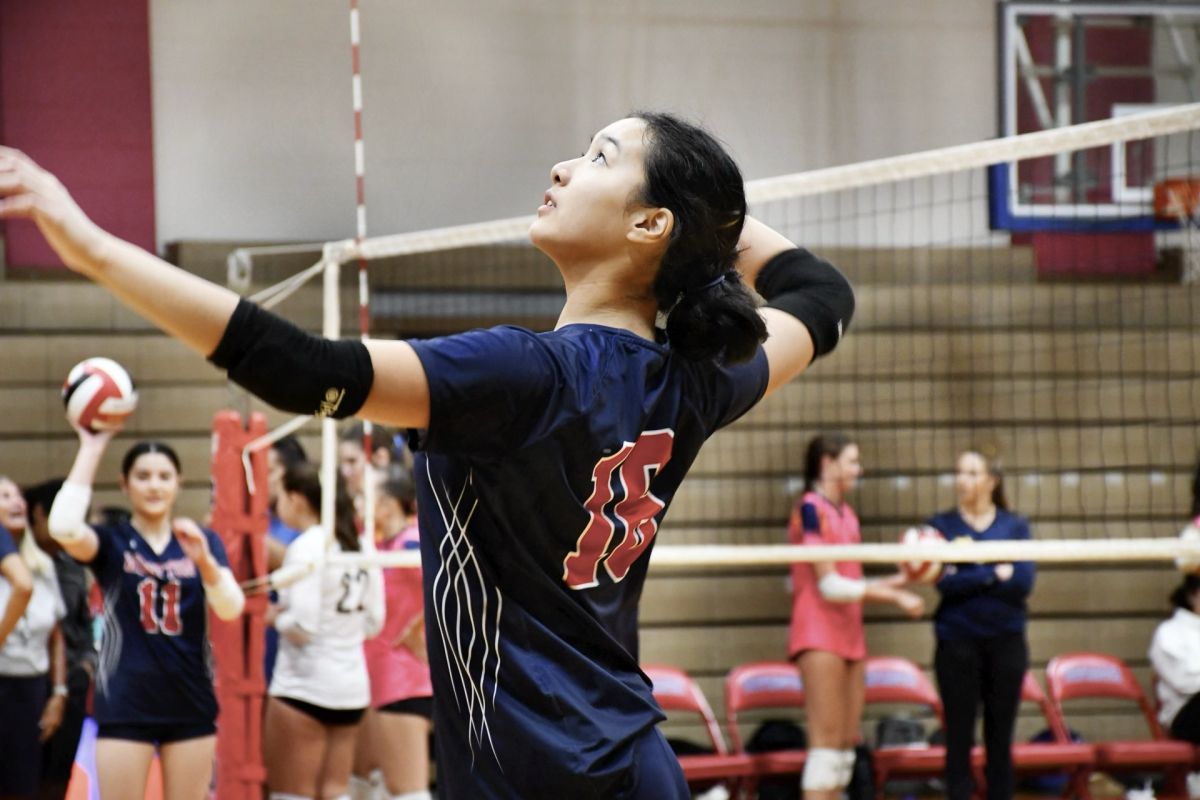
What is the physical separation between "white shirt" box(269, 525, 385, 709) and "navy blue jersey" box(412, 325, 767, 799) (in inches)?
139

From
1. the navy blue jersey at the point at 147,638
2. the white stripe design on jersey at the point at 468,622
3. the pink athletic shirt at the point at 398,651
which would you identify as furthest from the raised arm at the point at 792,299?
the pink athletic shirt at the point at 398,651

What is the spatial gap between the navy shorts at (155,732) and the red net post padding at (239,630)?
28cm

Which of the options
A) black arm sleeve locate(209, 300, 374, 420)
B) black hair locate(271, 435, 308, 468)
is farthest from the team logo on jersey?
black hair locate(271, 435, 308, 468)

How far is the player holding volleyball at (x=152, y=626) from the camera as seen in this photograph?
436 cm

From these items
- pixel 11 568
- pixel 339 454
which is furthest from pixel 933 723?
pixel 11 568

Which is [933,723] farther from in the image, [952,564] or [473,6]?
[473,6]

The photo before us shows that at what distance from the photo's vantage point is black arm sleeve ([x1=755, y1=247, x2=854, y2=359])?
6.56 ft

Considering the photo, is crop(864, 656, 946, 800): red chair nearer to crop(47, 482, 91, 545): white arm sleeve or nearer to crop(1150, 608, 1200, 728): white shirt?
crop(1150, 608, 1200, 728): white shirt

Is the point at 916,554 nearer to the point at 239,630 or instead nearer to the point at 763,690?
the point at 763,690

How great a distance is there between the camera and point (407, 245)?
529cm

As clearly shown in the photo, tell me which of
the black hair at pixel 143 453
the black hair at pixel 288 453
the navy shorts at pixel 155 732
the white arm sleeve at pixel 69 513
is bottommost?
the navy shorts at pixel 155 732

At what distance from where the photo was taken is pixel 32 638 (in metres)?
6.05

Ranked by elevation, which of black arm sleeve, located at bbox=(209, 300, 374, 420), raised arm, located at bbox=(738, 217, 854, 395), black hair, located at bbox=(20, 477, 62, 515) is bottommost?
black hair, located at bbox=(20, 477, 62, 515)

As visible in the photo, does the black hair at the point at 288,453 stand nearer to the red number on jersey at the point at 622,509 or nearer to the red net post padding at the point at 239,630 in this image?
the red net post padding at the point at 239,630
